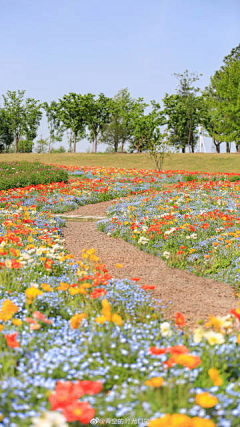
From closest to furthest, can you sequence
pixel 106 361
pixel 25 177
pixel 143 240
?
pixel 106 361 < pixel 143 240 < pixel 25 177

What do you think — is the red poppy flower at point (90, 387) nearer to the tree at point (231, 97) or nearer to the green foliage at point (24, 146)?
the tree at point (231, 97)

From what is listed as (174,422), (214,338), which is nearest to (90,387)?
(174,422)

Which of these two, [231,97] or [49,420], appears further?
[231,97]

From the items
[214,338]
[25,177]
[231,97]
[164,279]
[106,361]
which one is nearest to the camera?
[214,338]

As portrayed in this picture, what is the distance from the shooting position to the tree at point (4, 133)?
66.0 metres

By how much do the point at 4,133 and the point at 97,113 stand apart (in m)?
24.3

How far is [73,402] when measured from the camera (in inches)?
Result: 79.7

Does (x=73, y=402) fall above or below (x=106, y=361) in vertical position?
above

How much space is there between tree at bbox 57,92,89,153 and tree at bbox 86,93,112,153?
69 centimetres

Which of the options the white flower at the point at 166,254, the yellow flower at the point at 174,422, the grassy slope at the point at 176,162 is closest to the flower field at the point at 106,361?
the yellow flower at the point at 174,422

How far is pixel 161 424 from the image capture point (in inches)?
71.9

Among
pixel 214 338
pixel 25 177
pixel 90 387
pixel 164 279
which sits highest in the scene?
pixel 25 177

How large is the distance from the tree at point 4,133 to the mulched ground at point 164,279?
62.1 meters

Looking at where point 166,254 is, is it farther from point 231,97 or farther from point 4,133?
point 4,133
